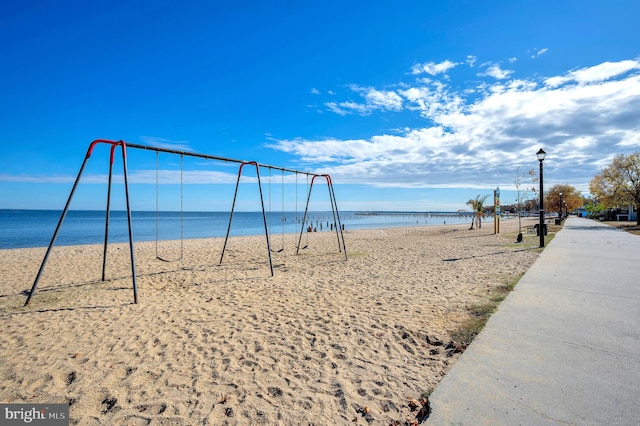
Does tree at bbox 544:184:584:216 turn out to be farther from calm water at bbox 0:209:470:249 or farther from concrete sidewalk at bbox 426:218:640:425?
concrete sidewalk at bbox 426:218:640:425

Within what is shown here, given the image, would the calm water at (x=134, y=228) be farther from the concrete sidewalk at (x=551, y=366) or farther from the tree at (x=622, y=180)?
the tree at (x=622, y=180)

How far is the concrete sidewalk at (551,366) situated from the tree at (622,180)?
28200 millimetres

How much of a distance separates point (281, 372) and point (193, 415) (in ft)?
3.22

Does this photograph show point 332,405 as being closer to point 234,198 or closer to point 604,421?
point 604,421

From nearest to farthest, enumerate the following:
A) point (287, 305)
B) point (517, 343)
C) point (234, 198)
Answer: point (517, 343) < point (287, 305) < point (234, 198)

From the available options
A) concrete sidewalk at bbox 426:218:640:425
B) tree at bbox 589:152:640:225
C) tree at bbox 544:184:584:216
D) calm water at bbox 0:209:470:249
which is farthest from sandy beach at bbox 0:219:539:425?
tree at bbox 544:184:584:216

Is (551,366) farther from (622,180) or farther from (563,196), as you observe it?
(563,196)

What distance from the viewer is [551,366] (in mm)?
3143

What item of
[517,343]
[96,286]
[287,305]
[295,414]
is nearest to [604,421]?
[517,343]

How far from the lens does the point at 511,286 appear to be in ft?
21.8

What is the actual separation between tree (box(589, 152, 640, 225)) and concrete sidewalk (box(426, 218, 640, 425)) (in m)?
28.2

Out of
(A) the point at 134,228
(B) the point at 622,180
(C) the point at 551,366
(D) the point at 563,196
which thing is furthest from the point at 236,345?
(D) the point at 563,196

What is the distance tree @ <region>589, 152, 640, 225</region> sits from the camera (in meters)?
25.5

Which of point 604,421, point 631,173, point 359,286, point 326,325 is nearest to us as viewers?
point 604,421
